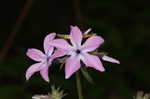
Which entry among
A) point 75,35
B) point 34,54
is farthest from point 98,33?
point 75,35

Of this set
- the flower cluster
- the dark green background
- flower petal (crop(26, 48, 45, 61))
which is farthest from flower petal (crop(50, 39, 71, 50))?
the dark green background

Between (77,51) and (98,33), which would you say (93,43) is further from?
(98,33)

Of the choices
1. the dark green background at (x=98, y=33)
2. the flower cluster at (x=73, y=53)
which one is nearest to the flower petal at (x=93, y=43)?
the flower cluster at (x=73, y=53)

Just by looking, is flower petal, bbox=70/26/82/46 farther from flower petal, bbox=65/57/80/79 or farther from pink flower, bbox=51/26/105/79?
flower petal, bbox=65/57/80/79

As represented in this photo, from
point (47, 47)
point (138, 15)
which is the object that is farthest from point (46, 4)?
point (47, 47)

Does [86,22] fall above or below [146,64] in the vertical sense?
above

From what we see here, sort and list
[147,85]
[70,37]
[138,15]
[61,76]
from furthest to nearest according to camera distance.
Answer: [138,15], [147,85], [61,76], [70,37]

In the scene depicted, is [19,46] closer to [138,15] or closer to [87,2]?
[87,2]

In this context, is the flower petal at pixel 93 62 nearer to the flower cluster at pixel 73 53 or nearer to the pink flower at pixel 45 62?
the flower cluster at pixel 73 53
